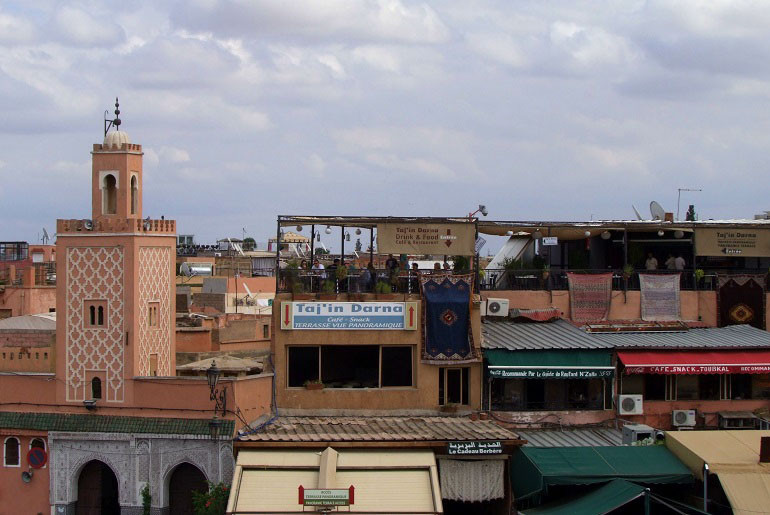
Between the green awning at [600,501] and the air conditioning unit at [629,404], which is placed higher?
the air conditioning unit at [629,404]

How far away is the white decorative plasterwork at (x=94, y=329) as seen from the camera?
25703 millimetres

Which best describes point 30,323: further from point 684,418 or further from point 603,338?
point 684,418

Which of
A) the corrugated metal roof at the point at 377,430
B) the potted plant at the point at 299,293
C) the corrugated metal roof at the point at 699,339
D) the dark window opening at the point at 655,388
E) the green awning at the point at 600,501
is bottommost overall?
the green awning at the point at 600,501

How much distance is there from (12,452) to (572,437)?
12.4 metres

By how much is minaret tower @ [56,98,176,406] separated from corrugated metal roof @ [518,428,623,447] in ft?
28.7

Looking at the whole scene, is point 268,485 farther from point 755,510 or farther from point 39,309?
point 39,309

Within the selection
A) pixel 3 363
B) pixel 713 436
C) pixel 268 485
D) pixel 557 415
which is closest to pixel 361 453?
pixel 268 485

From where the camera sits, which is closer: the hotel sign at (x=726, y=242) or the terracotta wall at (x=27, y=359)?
the terracotta wall at (x=27, y=359)

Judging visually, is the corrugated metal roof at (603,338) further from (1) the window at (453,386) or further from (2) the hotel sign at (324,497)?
(2) the hotel sign at (324,497)

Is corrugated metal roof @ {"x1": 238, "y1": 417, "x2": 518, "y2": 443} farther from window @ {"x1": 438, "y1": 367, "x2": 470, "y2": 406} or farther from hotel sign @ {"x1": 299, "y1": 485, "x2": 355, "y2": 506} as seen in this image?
hotel sign @ {"x1": 299, "y1": 485, "x2": 355, "y2": 506}

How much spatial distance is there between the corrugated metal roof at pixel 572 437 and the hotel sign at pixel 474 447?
3.85 feet

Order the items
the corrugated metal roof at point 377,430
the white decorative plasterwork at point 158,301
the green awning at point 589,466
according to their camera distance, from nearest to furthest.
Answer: the green awning at point 589,466 → the corrugated metal roof at point 377,430 → the white decorative plasterwork at point 158,301

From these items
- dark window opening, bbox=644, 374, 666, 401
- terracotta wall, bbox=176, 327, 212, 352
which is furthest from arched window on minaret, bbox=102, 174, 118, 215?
dark window opening, bbox=644, 374, 666, 401

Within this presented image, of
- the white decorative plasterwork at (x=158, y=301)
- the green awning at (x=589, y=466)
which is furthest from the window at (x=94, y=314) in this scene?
the green awning at (x=589, y=466)
